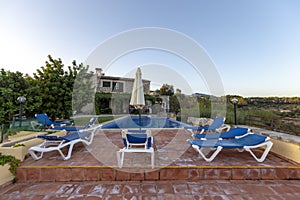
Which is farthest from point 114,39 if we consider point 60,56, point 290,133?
point 290,133

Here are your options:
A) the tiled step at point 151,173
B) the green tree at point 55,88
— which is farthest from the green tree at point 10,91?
the tiled step at point 151,173

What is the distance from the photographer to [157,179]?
10.7 ft

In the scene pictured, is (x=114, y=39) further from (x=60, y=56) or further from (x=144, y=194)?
(x=144, y=194)

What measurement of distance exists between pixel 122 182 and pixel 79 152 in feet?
5.85

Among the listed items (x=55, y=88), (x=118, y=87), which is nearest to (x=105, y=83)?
(x=118, y=87)

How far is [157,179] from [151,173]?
164mm

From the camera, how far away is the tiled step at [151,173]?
128 inches

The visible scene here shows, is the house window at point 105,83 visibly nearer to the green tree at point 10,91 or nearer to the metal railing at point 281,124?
the green tree at point 10,91

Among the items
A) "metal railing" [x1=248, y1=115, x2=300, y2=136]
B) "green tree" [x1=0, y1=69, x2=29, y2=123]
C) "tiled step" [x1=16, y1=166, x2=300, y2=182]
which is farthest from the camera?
"green tree" [x1=0, y1=69, x2=29, y2=123]

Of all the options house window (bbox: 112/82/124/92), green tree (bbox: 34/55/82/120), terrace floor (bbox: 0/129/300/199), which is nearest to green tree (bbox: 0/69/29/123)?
green tree (bbox: 34/55/82/120)

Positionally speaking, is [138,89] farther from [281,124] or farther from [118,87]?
[118,87]

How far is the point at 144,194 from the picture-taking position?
9.12 feet

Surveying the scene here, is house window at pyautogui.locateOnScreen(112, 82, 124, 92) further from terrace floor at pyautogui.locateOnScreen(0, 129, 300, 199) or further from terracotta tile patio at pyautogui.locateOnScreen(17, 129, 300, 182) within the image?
terracotta tile patio at pyautogui.locateOnScreen(17, 129, 300, 182)

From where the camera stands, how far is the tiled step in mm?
3260
